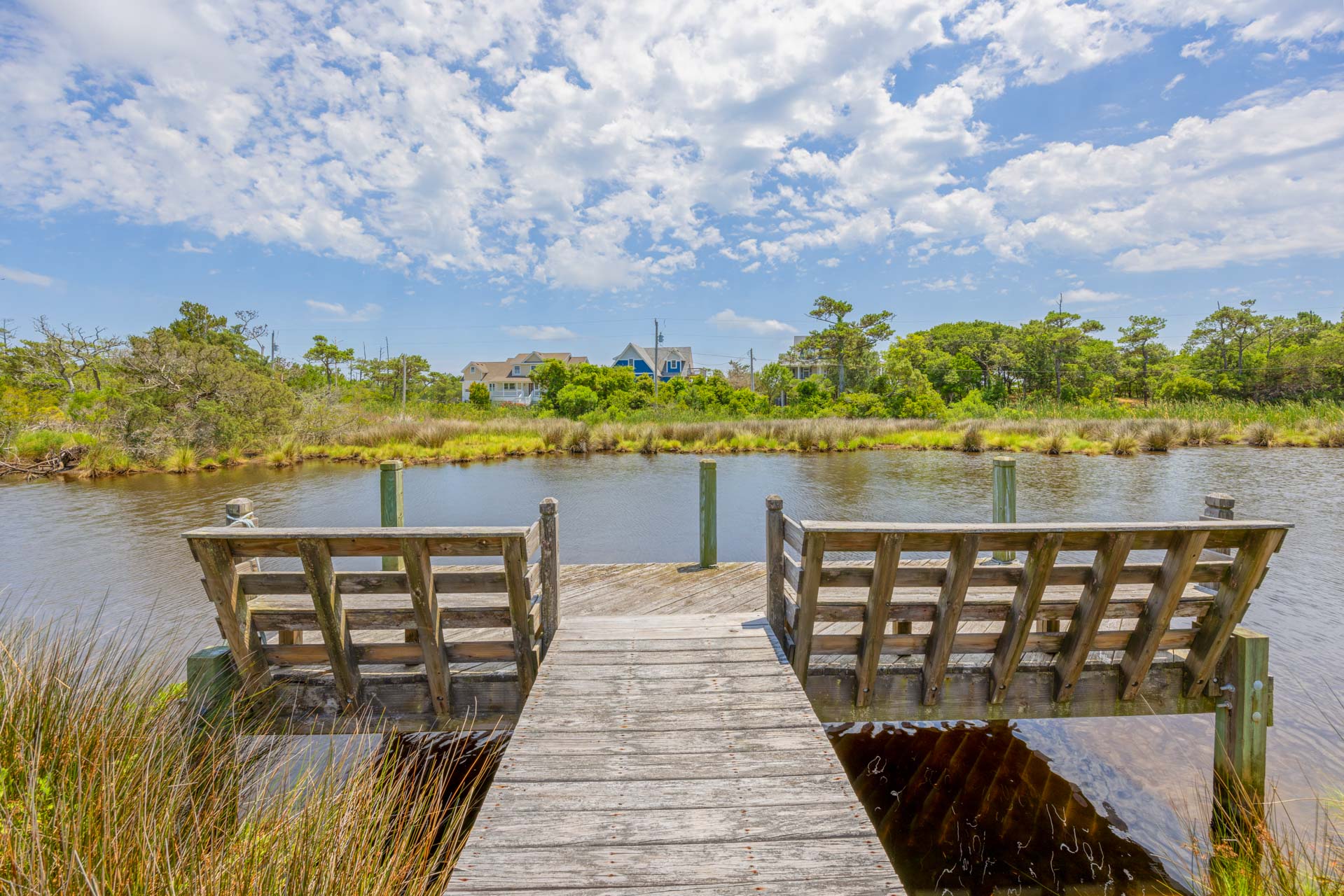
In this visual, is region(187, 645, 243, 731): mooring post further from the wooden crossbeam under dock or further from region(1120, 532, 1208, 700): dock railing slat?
region(1120, 532, 1208, 700): dock railing slat

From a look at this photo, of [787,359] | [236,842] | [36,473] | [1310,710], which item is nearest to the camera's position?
[236,842]

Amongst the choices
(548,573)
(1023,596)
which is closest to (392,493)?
(548,573)

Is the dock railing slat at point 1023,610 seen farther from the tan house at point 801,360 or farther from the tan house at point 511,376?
the tan house at point 511,376

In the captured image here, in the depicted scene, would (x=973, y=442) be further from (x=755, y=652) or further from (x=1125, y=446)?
(x=755, y=652)

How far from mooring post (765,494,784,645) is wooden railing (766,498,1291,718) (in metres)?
0.02

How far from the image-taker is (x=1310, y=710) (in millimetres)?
4828

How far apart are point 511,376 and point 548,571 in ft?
234

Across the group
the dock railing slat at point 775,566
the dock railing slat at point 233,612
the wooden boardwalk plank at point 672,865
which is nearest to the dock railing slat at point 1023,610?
the dock railing slat at point 775,566

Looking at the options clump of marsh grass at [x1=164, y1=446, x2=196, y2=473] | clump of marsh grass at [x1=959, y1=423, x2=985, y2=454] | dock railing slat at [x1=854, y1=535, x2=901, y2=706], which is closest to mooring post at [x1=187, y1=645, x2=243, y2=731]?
dock railing slat at [x1=854, y1=535, x2=901, y2=706]

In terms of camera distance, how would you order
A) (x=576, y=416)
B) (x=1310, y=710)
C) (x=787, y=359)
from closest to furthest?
(x=1310, y=710), (x=576, y=416), (x=787, y=359)

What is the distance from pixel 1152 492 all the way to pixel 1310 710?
10.6 meters

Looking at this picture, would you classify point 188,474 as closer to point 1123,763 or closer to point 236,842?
point 236,842

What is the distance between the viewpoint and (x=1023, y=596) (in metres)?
3.42

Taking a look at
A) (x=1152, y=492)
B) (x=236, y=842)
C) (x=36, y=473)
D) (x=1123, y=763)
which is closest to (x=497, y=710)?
(x=236, y=842)
